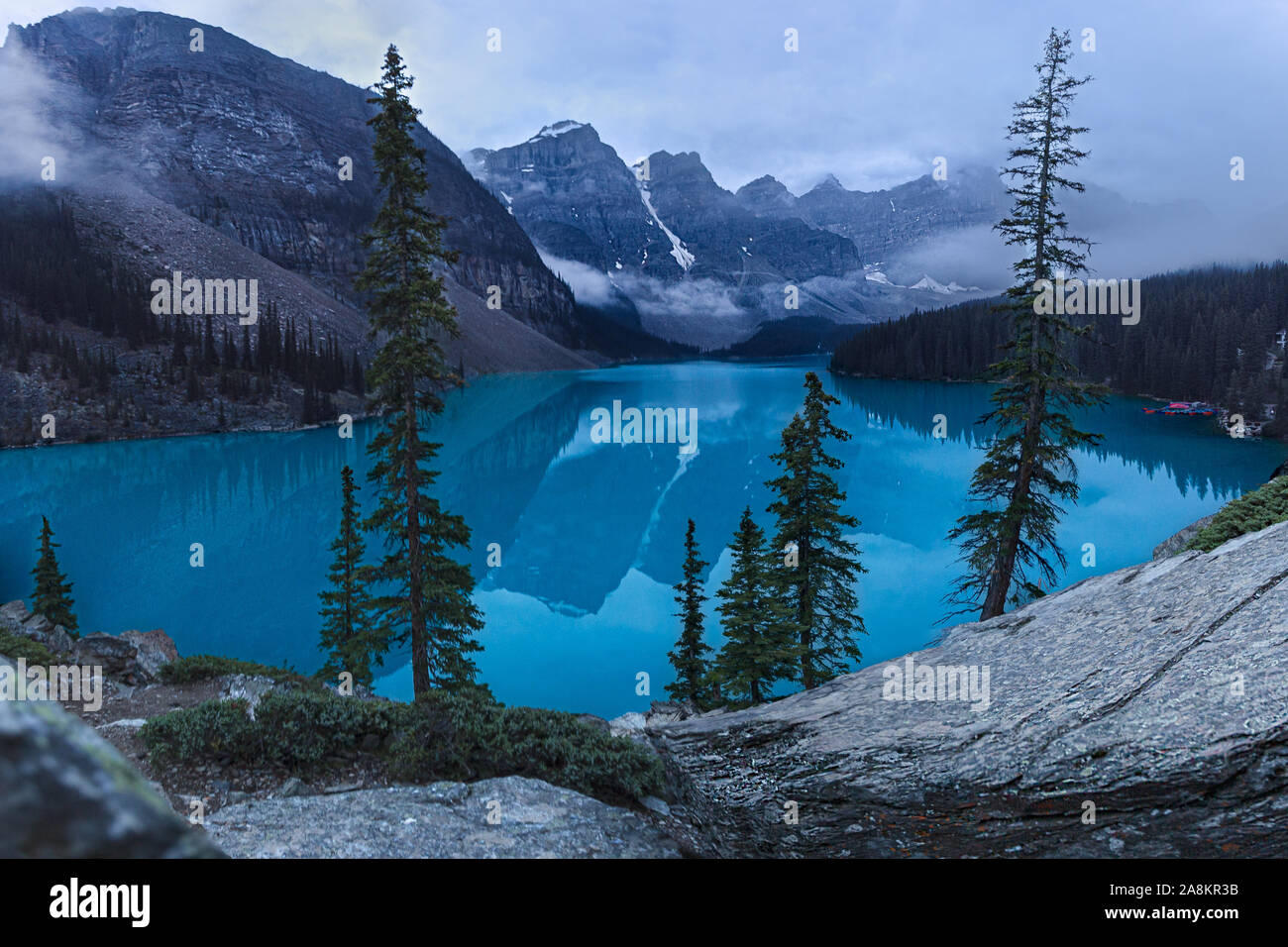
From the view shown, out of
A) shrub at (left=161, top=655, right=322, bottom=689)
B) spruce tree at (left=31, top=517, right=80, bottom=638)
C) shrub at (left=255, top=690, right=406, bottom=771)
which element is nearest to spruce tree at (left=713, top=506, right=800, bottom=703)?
shrub at (left=161, top=655, right=322, bottom=689)

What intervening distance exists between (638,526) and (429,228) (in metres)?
36.6

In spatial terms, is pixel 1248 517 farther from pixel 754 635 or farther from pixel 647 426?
pixel 647 426

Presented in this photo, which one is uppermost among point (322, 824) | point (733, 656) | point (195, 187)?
point (195, 187)

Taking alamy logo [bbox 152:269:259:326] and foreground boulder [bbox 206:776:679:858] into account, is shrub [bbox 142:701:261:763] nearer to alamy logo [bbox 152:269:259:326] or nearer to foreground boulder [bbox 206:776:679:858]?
foreground boulder [bbox 206:776:679:858]

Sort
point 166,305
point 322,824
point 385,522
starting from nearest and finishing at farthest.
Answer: point 322,824 → point 385,522 → point 166,305

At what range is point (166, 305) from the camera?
11769cm

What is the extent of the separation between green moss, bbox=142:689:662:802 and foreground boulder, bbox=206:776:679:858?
45 cm

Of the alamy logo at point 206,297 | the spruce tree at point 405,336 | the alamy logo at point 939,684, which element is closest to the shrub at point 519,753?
the alamy logo at point 939,684

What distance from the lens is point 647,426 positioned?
336 feet

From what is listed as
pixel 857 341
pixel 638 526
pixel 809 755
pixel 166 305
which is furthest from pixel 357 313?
pixel 809 755

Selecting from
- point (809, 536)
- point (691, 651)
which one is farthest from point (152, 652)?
point (809, 536)

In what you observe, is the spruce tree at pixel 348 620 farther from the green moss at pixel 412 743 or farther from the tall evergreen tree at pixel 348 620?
the green moss at pixel 412 743
